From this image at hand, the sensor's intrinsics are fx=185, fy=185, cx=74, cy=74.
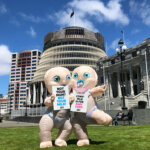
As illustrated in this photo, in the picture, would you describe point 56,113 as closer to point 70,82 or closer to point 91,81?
point 70,82

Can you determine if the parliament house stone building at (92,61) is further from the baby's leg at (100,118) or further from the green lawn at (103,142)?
the baby's leg at (100,118)

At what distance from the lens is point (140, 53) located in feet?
137

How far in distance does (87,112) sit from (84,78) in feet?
4.63

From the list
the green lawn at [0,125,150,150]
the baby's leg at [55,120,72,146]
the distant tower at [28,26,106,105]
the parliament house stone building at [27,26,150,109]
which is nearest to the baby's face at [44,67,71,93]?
the baby's leg at [55,120,72,146]

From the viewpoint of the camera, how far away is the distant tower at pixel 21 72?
5468 inches

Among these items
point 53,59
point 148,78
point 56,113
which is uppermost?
point 53,59

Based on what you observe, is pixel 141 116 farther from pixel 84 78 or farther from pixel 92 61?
pixel 92 61

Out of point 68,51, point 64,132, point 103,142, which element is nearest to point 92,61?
point 68,51

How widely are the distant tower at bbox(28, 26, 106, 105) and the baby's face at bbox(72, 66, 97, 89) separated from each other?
60.3 m

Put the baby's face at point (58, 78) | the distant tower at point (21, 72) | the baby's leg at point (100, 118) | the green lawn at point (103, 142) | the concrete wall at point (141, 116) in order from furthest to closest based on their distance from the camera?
1. the distant tower at point (21, 72)
2. the concrete wall at point (141, 116)
3. the baby's face at point (58, 78)
4. the baby's leg at point (100, 118)
5. the green lawn at point (103, 142)

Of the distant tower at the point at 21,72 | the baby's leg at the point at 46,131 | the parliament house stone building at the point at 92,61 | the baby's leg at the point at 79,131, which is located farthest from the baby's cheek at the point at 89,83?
the distant tower at the point at 21,72

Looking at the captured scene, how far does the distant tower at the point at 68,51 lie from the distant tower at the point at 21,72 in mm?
60320

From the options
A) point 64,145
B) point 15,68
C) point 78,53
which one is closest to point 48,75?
point 64,145

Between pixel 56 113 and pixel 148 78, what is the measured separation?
3602 centimetres
